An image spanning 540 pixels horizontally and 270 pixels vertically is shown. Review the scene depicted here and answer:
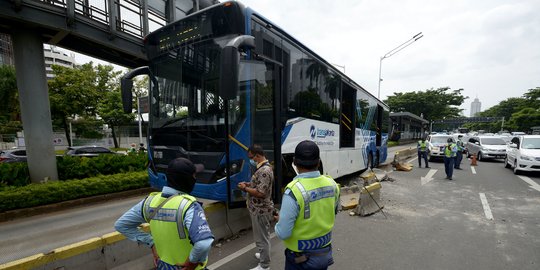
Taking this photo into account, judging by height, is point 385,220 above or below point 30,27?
below

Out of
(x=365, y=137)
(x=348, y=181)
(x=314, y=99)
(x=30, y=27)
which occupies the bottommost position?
(x=348, y=181)

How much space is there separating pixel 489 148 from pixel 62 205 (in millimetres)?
22329

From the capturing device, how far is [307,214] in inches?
80.0

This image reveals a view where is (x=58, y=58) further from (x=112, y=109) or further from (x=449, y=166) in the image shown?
(x=449, y=166)

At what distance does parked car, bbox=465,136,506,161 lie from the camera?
658 inches

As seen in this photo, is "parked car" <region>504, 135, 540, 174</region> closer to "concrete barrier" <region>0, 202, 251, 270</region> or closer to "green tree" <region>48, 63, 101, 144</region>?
"concrete barrier" <region>0, 202, 251, 270</region>

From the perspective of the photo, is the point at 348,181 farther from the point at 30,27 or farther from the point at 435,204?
the point at 30,27

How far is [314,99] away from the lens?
6461 millimetres

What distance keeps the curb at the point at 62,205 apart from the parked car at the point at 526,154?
51.4 feet

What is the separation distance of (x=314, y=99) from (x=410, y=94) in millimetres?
47678

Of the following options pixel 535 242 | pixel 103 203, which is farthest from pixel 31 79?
pixel 535 242

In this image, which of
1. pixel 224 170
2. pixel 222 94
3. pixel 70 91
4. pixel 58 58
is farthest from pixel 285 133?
pixel 58 58

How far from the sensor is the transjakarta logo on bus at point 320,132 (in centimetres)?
632

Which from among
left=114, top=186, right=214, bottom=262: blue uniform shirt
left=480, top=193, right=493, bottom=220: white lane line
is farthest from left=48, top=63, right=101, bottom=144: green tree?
left=480, top=193, right=493, bottom=220: white lane line
